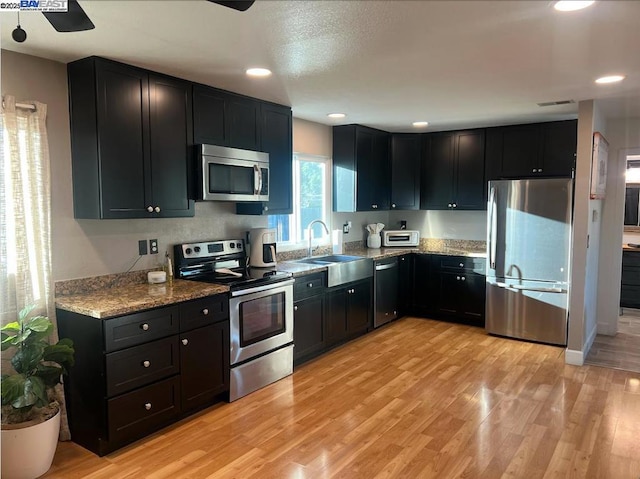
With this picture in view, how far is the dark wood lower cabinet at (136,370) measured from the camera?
2.67 metres

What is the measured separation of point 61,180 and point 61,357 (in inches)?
44.7

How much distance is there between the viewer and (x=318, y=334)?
14.4 ft

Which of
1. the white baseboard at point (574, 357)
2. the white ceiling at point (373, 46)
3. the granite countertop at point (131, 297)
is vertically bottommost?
the white baseboard at point (574, 357)

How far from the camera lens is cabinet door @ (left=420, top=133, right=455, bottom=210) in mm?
5828

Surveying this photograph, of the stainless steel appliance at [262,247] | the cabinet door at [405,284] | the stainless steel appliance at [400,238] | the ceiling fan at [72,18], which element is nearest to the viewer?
the ceiling fan at [72,18]

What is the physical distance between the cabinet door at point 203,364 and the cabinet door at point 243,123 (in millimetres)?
1493

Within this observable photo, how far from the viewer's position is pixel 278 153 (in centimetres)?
428

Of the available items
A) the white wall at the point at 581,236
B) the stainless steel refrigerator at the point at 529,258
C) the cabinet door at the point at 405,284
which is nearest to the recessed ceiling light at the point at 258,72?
the white wall at the point at 581,236

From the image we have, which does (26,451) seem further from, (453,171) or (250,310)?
(453,171)

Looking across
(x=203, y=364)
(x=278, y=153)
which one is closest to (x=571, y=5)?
(x=278, y=153)

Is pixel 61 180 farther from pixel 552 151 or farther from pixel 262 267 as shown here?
pixel 552 151

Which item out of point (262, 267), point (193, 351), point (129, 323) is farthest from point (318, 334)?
point (129, 323)

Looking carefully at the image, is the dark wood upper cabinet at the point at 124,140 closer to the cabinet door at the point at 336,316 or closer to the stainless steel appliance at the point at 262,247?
the stainless steel appliance at the point at 262,247

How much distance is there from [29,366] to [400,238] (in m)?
4.50
